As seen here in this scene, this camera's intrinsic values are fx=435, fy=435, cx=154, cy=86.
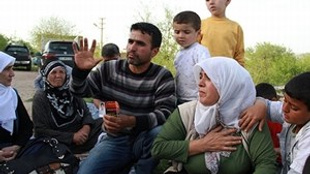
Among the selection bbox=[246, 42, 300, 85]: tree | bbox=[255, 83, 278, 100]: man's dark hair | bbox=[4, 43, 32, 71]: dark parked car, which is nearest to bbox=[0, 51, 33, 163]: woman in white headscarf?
bbox=[255, 83, 278, 100]: man's dark hair

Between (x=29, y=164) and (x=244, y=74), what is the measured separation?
1.91m

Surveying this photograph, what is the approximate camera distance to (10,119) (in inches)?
151

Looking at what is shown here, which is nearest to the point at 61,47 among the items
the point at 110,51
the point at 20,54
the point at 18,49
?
the point at 20,54

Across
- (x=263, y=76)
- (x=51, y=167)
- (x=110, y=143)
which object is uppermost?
(x=110, y=143)

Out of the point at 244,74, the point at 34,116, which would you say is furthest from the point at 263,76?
the point at 244,74

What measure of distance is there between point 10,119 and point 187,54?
5.48ft

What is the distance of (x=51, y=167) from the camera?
358 centimetres

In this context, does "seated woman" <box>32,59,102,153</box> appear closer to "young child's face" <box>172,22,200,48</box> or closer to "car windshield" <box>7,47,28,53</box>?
"young child's face" <box>172,22,200,48</box>

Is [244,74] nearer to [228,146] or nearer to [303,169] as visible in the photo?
[228,146]

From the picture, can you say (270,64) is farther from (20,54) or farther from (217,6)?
(20,54)

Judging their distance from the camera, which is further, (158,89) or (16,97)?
(16,97)

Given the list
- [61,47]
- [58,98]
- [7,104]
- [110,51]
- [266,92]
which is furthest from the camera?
[61,47]

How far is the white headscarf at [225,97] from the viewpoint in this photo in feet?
8.78

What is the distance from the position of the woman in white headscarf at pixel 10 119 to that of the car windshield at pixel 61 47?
56.3 feet
